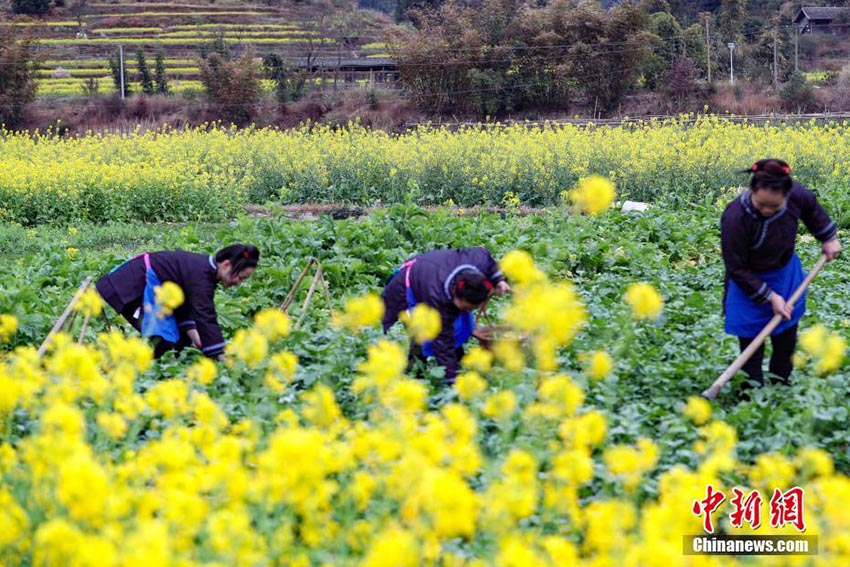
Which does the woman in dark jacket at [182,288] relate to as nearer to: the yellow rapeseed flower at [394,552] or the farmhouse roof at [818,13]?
the yellow rapeseed flower at [394,552]

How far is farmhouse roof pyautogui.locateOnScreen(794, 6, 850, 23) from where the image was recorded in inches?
1711

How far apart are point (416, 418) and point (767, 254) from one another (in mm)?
2402

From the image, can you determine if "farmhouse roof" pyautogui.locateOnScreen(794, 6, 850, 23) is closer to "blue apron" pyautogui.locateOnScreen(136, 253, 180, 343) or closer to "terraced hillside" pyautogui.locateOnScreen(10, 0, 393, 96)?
"terraced hillside" pyautogui.locateOnScreen(10, 0, 393, 96)

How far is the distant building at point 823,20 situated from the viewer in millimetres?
43688

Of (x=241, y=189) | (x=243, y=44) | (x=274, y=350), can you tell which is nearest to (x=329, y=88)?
(x=243, y=44)

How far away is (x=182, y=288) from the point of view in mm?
6297

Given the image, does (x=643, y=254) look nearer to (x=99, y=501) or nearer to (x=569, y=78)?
(x=99, y=501)

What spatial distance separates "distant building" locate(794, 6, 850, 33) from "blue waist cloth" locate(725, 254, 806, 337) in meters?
41.4

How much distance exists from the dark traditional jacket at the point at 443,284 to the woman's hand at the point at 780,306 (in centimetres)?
142

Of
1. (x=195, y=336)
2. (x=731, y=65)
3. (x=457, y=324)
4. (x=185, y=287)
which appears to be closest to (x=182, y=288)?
(x=185, y=287)

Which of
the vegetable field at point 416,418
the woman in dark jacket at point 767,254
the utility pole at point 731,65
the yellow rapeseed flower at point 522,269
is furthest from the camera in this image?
the utility pole at point 731,65

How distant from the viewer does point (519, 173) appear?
49.2ft

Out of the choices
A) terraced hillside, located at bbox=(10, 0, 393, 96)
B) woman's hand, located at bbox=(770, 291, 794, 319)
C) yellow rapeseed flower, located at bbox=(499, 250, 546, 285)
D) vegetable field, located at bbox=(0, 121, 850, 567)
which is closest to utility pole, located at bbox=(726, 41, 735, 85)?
terraced hillside, located at bbox=(10, 0, 393, 96)

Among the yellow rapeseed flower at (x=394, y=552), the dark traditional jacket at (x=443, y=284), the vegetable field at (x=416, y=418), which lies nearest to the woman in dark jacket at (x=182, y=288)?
the vegetable field at (x=416, y=418)
